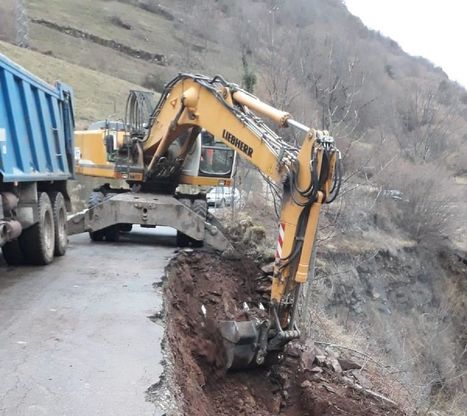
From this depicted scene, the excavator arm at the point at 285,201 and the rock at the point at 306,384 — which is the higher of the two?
the excavator arm at the point at 285,201

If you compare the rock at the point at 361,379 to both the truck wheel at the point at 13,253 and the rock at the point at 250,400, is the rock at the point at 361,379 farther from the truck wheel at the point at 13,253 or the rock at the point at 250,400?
the truck wheel at the point at 13,253

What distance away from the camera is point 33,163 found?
8984mm

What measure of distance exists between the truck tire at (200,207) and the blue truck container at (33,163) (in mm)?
2676

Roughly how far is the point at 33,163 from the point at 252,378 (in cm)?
451

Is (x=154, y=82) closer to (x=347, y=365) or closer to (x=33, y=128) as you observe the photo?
(x=33, y=128)

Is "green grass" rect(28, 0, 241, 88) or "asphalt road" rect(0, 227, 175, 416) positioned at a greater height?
"green grass" rect(28, 0, 241, 88)

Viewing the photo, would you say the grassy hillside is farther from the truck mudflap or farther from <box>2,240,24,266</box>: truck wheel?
<box>2,240,24,266</box>: truck wheel

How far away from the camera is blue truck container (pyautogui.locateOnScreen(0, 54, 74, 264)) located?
7.76m

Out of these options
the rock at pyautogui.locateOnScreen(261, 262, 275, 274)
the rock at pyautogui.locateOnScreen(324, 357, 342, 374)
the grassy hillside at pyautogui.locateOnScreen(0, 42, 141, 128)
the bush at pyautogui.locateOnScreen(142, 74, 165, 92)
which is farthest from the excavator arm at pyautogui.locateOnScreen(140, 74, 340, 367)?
the bush at pyautogui.locateOnScreen(142, 74, 165, 92)

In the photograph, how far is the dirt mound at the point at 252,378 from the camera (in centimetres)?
707

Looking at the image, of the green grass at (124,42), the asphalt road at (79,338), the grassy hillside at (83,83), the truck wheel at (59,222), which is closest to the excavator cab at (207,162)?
the truck wheel at (59,222)

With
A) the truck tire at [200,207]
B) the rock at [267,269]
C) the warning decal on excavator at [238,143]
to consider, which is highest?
the warning decal on excavator at [238,143]

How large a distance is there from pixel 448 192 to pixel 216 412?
101ft

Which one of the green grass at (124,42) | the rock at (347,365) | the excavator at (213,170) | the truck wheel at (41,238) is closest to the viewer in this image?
the excavator at (213,170)
